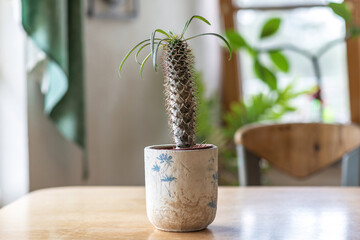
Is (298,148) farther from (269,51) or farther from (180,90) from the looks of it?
(269,51)

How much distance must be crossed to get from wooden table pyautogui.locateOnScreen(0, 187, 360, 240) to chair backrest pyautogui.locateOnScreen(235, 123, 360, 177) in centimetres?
38

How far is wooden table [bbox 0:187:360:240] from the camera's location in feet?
3.07

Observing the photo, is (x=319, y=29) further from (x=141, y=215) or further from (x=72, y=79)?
(x=141, y=215)

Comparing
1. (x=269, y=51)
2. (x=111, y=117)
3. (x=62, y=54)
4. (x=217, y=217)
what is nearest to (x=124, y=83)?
(x=111, y=117)

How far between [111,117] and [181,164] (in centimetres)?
190

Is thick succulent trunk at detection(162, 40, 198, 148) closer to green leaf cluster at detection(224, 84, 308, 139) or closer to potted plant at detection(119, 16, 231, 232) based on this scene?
potted plant at detection(119, 16, 231, 232)

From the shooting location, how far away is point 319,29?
4137 mm

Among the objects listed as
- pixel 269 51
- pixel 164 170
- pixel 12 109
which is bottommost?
pixel 164 170

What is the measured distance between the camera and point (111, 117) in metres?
2.76

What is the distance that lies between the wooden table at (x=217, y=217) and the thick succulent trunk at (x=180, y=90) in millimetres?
185

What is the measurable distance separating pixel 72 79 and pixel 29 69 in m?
0.19

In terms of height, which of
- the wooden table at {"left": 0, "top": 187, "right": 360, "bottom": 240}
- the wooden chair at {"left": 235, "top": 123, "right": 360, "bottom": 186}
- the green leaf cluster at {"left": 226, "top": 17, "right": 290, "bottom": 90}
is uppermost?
the green leaf cluster at {"left": 226, "top": 17, "right": 290, "bottom": 90}

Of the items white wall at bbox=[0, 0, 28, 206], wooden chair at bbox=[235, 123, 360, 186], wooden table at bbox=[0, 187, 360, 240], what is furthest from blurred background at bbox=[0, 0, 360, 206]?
wooden chair at bbox=[235, 123, 360, 186]

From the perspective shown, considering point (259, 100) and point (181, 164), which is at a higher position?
point (259, 100)
